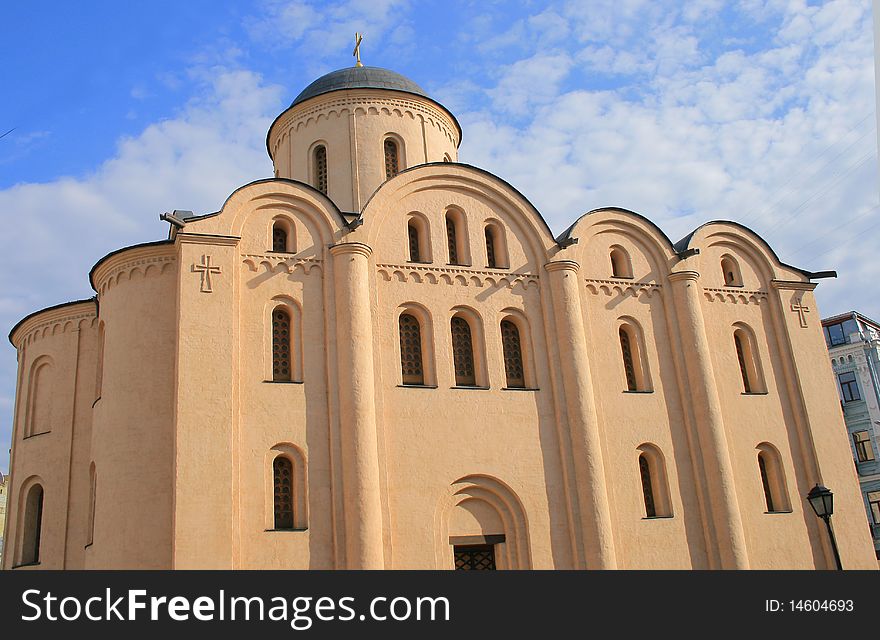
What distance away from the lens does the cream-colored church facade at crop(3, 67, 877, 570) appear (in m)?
15.5

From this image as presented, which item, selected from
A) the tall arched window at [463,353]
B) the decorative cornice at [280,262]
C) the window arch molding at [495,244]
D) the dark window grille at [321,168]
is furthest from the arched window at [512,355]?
the dark window grille at [321,168]

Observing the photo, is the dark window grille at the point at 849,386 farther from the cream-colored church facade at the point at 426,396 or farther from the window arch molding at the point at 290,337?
the window arch molding at the point at 290,337

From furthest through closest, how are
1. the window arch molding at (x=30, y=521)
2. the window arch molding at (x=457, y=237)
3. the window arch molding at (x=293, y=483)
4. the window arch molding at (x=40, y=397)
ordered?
the window arch molding at (x=40, y=397)
the window arch molding at (x=457, y=237)
the window arch molding at (x=30, y=521)
the window arch molding at (x=293, y=483)

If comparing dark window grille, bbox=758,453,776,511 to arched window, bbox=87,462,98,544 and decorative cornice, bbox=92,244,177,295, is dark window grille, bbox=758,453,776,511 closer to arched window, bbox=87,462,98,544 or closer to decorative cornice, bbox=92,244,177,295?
decorative cornice, bbox=92,244,177,295

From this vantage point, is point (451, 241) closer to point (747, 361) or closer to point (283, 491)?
point (283, 491)

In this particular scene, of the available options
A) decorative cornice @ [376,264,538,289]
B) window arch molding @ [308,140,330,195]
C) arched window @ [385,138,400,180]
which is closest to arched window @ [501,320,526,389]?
decorative cornice @ [376,264,538,289]

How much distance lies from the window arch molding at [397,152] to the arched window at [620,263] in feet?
19.9

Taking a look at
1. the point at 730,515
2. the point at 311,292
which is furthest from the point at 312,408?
the point at 730,515

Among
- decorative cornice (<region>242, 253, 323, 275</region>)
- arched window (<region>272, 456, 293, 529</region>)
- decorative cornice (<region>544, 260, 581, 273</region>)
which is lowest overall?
arched window (<region>272, 456, 293, 529</region>)

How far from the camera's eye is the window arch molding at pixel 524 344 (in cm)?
1814

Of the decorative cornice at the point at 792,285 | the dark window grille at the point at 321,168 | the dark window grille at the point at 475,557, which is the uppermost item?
the dark window grille at the point at 321,168

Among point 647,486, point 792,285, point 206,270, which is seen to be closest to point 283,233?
point 206,270

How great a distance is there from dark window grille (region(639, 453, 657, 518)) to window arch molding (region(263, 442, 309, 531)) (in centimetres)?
746

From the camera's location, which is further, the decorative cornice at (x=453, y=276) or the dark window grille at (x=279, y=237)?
the decorative cornice at (x=453, y=276)
